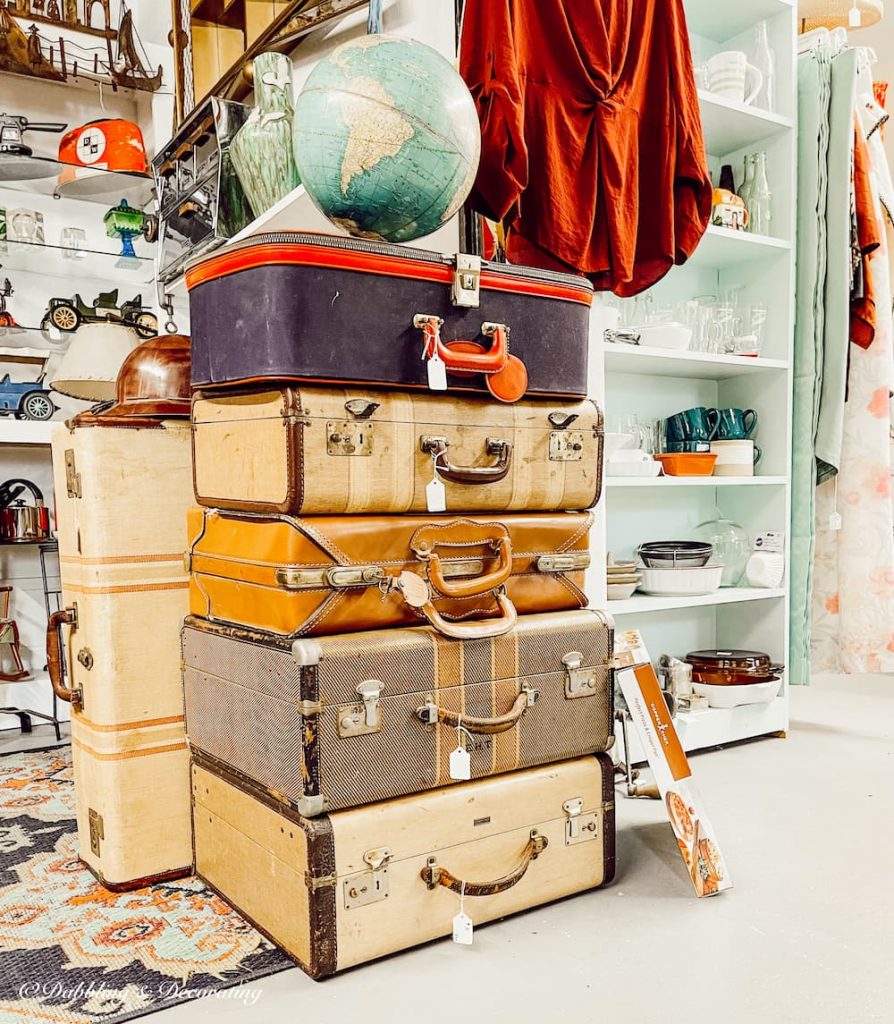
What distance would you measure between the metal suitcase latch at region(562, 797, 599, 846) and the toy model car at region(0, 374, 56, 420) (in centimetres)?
270

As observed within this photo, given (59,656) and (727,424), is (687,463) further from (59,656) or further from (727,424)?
(59,656)

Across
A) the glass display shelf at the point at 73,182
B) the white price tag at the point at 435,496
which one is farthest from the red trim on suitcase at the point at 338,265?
the glass display shelf at the point at 73,182

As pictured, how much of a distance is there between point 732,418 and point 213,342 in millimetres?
1923

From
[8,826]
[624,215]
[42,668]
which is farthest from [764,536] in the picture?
[42,668]

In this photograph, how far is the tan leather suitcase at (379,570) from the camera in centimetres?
146

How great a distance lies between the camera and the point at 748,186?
296cm

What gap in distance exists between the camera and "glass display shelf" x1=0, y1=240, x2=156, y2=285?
356cm

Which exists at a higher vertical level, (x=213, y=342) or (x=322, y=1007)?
(x=213, y=342)

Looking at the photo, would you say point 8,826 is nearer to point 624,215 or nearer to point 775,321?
point 624,215

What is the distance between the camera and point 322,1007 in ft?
4.43

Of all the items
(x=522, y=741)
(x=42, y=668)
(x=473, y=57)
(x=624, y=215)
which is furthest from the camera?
(x=42, y=668)

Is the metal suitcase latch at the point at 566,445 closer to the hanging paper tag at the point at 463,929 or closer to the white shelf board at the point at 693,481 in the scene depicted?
the white shelf board at the point at 693,481

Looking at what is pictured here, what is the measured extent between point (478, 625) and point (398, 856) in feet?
1.35

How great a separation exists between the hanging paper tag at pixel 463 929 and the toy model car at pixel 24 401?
2.74 metres
